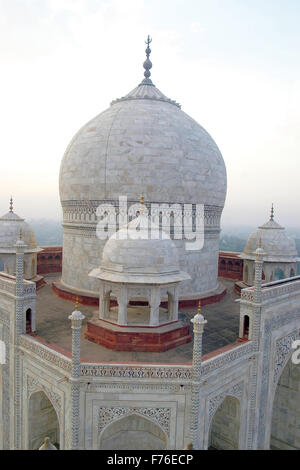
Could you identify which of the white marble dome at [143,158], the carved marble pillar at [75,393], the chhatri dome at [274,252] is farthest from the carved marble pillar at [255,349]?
the chhatri dome at [274,252]

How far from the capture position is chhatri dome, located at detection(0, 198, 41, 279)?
598 inches

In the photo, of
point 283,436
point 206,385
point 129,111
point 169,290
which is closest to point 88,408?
point 206,385

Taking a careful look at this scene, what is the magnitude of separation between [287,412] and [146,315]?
6599mm

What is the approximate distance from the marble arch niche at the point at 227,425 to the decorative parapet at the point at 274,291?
2728 millimetres

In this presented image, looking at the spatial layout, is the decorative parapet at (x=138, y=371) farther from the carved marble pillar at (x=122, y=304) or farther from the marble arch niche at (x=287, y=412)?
the marble arch niche at (x=287, y=412)

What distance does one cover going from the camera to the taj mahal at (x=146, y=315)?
25.2 ft

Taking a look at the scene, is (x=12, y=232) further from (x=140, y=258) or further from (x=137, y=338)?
(x=137, y=338)

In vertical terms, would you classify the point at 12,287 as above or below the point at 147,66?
below

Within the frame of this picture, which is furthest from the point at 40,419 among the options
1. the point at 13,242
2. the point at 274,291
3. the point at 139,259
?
the point at 13,242

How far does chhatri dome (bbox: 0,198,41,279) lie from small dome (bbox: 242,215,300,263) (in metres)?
10.2

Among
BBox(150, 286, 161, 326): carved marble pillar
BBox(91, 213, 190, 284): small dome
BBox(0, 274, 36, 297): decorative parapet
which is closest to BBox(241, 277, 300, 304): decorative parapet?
BBox(91, 213, 190, 284): small dome

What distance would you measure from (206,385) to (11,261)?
10.7m

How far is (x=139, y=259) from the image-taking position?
947cm

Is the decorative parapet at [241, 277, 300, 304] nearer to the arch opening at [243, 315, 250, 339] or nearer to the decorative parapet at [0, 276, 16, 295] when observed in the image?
the arch opening at [243, 315, 250, 339]
